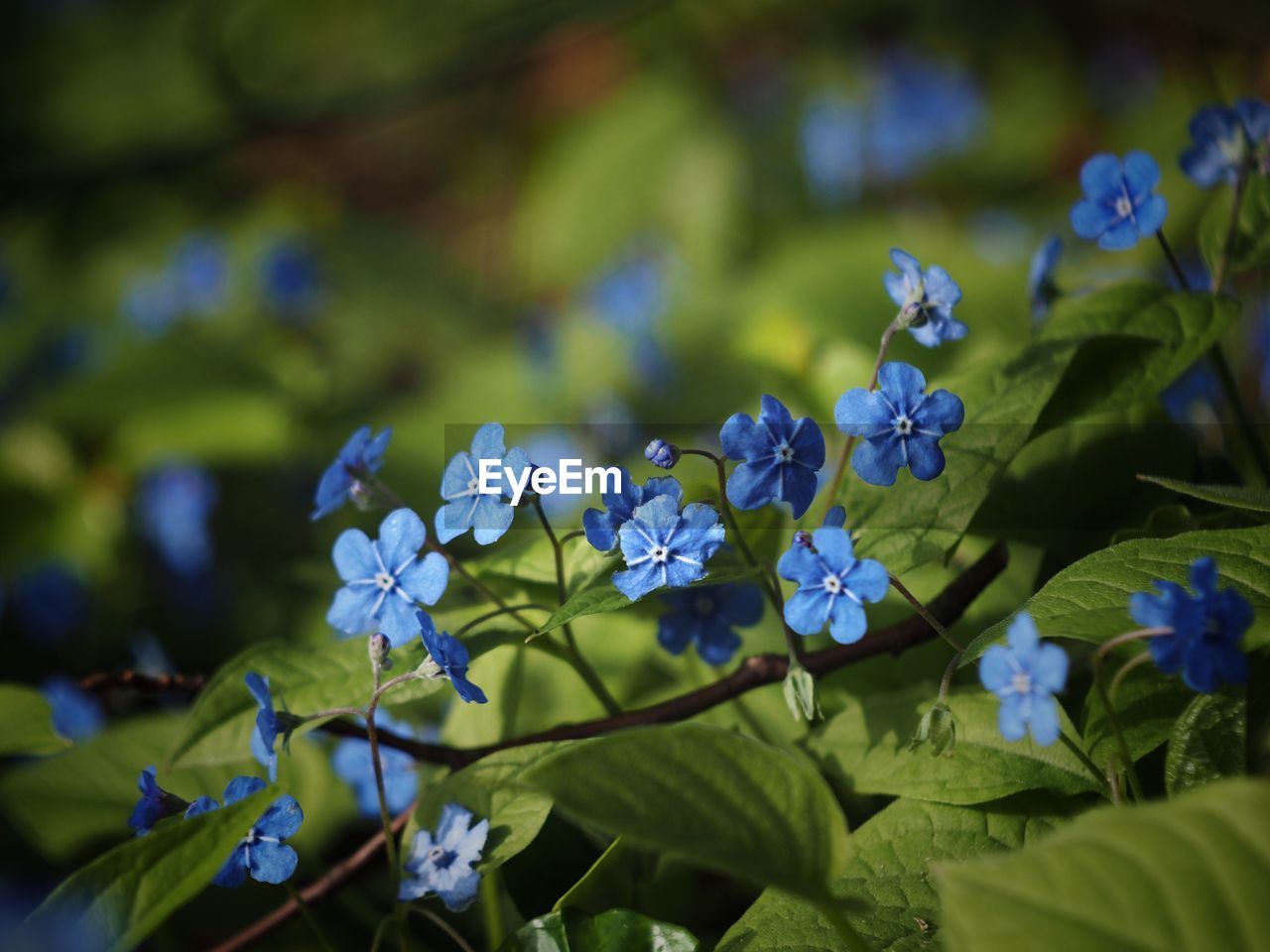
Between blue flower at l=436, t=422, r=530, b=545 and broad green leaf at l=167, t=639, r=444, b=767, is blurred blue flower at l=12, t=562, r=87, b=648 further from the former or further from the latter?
blue flower at l=436, t=422, r=530, b=545

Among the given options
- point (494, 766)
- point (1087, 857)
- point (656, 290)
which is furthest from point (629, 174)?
point (1087, 857)

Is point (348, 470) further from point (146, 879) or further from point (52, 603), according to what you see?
point (52, 603)

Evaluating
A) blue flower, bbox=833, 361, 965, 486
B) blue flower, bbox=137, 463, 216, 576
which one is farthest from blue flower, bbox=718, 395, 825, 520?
blue flower, bbox=137, 463, 216, 576

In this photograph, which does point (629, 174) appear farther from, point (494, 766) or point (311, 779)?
point (494, 766)

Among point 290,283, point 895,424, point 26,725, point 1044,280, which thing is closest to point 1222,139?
point 1044,280

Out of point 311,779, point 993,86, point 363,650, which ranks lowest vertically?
point 311,779

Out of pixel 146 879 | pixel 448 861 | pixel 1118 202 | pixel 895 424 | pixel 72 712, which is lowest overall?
pixel 72 712

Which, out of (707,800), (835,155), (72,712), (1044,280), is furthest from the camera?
(835,155)
